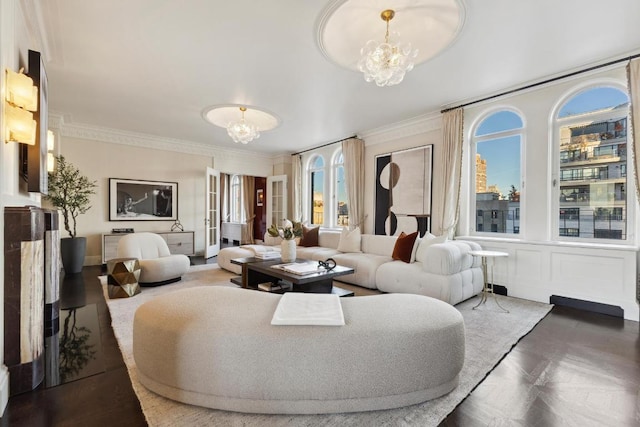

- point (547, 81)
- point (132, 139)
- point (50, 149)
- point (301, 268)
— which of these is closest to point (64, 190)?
point (50, 149)

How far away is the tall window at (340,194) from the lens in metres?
6.75

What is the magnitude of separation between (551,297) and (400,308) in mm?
3079

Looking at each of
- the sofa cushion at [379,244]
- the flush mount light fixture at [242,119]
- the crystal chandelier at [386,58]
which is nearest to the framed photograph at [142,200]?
the flush mount light fixture at [242,119]

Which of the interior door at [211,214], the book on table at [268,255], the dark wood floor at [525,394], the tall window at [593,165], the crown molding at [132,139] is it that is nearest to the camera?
the dark wood floor at [525,394]

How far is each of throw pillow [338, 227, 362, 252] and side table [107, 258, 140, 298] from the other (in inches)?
125

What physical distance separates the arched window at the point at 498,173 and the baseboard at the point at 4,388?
522cm

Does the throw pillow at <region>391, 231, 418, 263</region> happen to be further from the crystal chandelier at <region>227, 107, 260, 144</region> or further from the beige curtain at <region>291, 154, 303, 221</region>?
the beige curtain at <region>291, 154, 303, 221</region>

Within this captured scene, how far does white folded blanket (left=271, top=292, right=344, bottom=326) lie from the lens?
1562 mm

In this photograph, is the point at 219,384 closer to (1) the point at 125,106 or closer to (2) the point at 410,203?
(2) the point at 410,203

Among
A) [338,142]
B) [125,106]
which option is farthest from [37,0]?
[338,142]

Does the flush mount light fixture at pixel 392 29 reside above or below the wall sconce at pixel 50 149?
above

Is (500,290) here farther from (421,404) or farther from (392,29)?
(392,29)

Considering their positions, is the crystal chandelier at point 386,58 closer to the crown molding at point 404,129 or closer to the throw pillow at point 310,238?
the crown molding at point 404,129

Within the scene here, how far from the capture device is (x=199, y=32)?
274 cm
